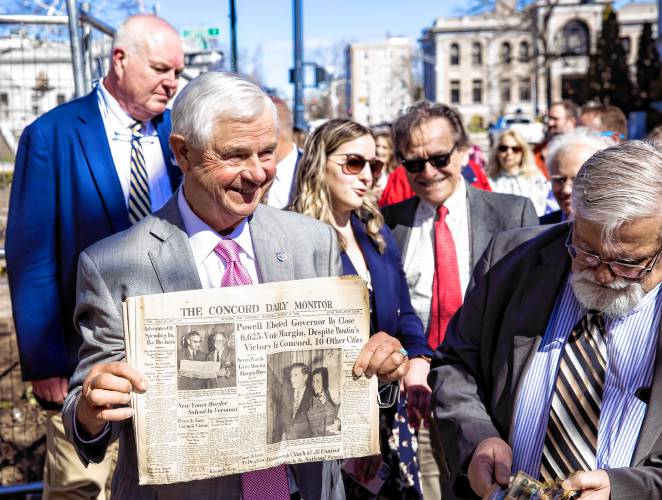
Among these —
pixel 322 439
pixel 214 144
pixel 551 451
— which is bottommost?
pixel 551 451

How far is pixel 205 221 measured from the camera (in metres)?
2.38

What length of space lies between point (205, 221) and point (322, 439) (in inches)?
28.4

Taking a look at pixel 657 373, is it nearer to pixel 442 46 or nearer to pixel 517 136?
pixel 517 136

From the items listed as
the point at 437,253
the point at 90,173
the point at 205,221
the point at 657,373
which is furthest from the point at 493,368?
the point at 90,173

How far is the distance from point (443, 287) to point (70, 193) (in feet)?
6.20

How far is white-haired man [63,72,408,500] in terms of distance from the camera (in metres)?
2.22

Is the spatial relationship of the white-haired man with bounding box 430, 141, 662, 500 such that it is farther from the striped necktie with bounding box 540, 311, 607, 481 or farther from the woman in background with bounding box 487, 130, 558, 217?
the woman in background with bounding box 487, 130, 558, 217

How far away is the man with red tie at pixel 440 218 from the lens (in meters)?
4.20

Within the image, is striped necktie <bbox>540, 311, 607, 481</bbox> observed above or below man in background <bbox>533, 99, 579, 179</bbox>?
below

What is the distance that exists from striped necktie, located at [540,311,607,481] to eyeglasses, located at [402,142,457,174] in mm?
1971

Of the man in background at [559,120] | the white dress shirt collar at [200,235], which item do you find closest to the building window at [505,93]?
the man in background at [559,120]

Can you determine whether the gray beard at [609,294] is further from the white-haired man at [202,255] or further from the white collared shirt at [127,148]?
the white collared shirt at [127,148]

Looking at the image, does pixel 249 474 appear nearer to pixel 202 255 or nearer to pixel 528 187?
pixel 202 255

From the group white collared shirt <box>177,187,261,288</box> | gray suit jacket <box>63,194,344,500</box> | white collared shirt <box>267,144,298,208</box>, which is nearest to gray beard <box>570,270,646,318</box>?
gray suit jacket <box>63,194,344,500</box>
